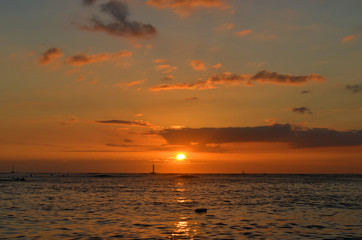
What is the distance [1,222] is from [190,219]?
20402mm

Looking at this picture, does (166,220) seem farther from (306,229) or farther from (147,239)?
(306,229)

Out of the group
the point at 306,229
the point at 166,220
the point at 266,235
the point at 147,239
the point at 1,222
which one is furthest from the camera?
the point at 166,220

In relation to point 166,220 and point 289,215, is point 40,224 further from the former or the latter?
point 289,215

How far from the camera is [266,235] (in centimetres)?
3238

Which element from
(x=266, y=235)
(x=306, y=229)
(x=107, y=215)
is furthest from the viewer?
(x=107, y=215)

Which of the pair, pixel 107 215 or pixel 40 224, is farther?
pixel 107 215

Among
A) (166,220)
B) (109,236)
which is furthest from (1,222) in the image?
(166,220)

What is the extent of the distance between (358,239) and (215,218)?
1616cm

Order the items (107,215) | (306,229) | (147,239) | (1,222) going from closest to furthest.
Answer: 1. (147,239)
2. (306,229)
3. (1,222)
4. (107,215)

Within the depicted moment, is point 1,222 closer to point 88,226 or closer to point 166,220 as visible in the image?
point 88,226

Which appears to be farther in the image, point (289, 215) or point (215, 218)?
point (289, 215)

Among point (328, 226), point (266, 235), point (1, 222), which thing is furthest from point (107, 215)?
point (328, 226)

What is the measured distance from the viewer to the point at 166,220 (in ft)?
135

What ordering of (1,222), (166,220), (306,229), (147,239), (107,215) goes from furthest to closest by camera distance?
1. (107,215)
2. (166,220)
3. (1,222)
4. (306,229)
5. (147,239)
